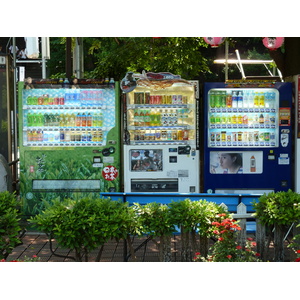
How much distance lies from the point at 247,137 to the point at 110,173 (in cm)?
275

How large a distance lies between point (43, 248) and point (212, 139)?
3846 mm

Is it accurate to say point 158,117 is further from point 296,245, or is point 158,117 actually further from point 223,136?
point 296,245

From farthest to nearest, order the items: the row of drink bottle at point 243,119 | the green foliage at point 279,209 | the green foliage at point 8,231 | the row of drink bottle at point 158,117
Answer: the row of drink bottle at point 243,119 → the row of drink bottle at point 158,117 → the green foliage at point 279,209 → the green foliage at point 8,231

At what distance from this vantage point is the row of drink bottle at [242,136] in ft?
31.8

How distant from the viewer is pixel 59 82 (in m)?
9.38

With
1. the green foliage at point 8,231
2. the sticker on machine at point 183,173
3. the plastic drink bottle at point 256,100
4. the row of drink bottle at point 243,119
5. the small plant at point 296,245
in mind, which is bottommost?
the small plant at point 296,245

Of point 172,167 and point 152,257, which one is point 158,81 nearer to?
point 172,167

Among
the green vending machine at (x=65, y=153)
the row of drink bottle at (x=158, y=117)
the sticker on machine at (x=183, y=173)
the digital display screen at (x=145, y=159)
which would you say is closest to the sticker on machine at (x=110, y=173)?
the green vending machine at (x=65, y=153)

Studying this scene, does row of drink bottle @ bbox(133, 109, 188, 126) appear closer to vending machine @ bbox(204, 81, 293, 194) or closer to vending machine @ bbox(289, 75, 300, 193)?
vending machine @ bbox(204, 81, 293, 194)

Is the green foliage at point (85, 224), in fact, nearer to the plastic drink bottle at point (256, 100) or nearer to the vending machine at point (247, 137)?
the vending machine at point (247, 137)

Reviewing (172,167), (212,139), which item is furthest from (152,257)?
(212,139)

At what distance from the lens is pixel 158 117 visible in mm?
9547

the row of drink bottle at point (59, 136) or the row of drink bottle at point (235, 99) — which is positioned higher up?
the row of drink bottle at point (235, 99)

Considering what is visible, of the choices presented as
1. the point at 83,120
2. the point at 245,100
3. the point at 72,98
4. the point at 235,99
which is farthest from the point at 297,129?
the point at 72,98
